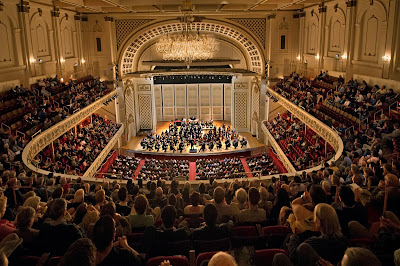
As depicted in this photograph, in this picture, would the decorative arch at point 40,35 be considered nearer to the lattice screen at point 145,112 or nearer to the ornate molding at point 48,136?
the ornate molding at point 48,136

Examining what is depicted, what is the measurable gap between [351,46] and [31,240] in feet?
64.4

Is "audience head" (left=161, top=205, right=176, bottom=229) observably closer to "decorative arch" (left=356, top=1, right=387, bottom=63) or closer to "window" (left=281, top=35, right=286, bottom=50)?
"decorative arch" (left=356, top=1, right=387, bottom=63)

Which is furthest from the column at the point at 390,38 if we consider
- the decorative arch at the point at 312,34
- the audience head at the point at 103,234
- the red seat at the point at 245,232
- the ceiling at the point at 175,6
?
the audience head at the point at 103,234

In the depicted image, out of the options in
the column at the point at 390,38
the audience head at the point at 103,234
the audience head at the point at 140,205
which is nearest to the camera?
the audience head at the point at 103,234

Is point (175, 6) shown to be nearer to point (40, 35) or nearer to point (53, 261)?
point (40, 35)

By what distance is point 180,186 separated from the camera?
1034 centimetres

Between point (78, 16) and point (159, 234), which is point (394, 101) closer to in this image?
point (159, 234)

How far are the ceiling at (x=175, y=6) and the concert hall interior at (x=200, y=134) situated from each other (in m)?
0.16

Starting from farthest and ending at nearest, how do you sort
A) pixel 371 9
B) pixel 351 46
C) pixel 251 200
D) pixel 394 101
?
pixel 351 46 < pixel 371 9 < pixel 394 101 < pixel 251 200

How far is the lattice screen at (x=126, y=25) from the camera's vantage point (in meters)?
27.8

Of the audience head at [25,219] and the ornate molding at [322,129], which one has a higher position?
the audience head at [25,219]

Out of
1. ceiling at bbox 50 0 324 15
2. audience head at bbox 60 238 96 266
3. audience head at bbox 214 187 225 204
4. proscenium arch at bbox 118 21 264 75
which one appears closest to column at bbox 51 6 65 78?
ceiling at bbox 50 0 324 15

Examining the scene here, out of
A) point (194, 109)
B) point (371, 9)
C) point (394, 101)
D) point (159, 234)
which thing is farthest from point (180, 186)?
point (194, 109)

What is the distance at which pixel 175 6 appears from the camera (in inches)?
991
